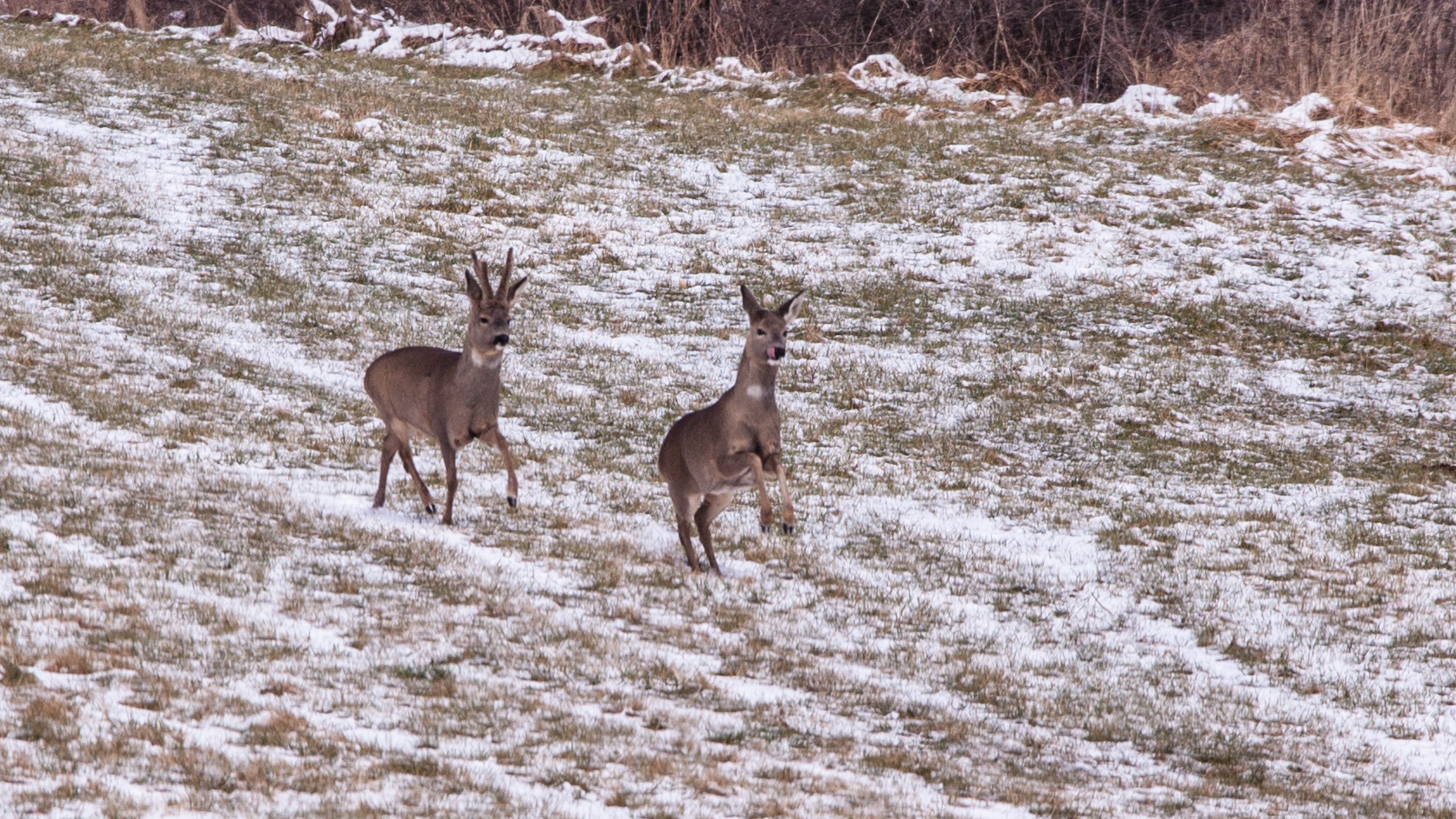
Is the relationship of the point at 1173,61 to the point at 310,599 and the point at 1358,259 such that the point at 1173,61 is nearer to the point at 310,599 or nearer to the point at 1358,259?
the point at 1358,259

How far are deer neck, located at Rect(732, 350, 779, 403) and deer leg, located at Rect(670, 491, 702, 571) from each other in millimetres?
814

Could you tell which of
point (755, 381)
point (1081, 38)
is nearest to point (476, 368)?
point (755, 381)

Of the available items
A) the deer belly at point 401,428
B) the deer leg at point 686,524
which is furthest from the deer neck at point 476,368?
the deer leg at point 686,524

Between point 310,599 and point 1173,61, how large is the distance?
2710cm

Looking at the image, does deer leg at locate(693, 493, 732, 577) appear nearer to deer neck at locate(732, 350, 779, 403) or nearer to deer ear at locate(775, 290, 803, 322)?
deer neck at locate(732, 350, 779, 403)

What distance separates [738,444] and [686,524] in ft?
2.70

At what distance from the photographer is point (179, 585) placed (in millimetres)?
7516

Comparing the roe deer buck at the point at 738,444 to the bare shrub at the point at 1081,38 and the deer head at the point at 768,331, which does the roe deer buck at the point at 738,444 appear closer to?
the deer head at the point at 768,331

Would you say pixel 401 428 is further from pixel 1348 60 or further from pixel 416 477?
pixel 1348 60

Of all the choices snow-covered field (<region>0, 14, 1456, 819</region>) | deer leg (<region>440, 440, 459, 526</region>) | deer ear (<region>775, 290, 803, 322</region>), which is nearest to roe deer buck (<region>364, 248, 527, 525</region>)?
deer leg (<region>440, 440, 459, 526</region>)

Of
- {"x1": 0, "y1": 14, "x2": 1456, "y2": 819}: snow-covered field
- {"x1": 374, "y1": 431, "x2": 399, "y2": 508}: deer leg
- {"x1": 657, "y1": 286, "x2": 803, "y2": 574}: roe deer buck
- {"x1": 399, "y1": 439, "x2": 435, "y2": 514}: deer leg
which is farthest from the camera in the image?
{"x1": 374, "y1": 431, "x2": 399, "y2": 508}: deer leg

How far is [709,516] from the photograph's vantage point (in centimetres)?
945

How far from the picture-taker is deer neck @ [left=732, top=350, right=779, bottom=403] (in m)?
9.09

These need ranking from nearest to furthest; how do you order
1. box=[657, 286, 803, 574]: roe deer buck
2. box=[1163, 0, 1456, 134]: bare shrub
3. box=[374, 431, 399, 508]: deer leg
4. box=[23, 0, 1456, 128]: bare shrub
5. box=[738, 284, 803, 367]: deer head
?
box=[657, 286, 803, 574]: roe deer buck → box=[738, 284, 803, 367]: deer head → box=[374, 431, 399, 508]: deer leg → box=[1163, 0, 1456, 134]: bare shrub → box=[23, 0, 1456, 128]: bare shrub
